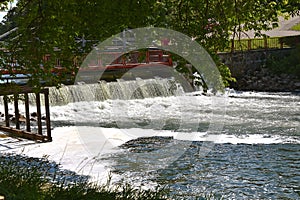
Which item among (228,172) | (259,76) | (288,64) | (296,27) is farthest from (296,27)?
(228,172)

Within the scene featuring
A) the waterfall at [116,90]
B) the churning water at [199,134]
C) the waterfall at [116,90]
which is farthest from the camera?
the waterfall at [116,90]

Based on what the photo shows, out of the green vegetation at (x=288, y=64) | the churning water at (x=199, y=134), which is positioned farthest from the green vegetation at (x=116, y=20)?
the green vegetation at (x=288, y=64)

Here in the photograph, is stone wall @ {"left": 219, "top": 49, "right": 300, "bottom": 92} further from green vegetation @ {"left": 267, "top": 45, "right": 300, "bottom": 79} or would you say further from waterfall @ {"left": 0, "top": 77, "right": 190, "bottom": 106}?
waterfall @ {"left": 0, "top": 77, "right": 190, "bottom": 106}

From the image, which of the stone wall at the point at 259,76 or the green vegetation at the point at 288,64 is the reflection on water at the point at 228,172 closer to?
the stone wall at the point at 259,76

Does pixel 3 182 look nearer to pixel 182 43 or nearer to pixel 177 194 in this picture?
pixel 182 43

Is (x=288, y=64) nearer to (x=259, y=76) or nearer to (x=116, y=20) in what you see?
(x=259, y=76)

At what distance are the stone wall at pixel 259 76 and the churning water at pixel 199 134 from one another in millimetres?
2271

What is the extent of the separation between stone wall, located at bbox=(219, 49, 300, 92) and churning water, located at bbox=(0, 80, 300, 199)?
2271mm

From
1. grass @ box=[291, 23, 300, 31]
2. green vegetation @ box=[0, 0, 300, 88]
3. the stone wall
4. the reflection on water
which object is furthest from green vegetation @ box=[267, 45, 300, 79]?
green vegetation @ box=[0, 0, 300, 88]

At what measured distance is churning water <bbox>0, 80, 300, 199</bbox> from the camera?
926 centimetres

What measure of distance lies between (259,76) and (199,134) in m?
16.0

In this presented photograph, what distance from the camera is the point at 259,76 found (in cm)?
2942

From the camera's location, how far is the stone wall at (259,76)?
2797 cm

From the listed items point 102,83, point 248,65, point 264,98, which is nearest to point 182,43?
point 102,83
